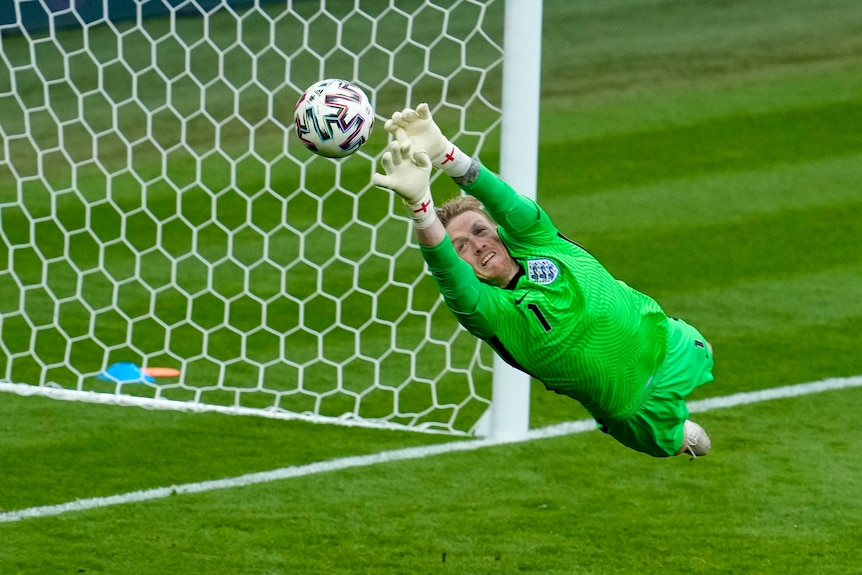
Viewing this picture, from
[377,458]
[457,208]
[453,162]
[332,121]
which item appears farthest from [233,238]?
[332,121]

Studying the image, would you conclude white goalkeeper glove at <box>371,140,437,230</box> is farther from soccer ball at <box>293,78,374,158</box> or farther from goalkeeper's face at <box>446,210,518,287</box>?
goalkeeper's face at <box>446,210,518,287</box>

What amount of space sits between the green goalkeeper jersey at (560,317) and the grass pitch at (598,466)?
0.87m

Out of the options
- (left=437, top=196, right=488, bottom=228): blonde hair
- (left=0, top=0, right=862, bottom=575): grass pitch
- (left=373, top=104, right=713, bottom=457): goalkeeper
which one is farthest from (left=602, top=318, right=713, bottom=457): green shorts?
(left=437, top=196, right=488, bottom=228): blonde hair

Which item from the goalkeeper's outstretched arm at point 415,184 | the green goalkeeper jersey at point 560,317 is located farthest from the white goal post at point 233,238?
the goalkeeper's outstretched arm at point 415,184

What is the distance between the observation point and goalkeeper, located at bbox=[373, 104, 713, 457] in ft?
15.6

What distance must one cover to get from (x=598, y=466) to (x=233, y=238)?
3479 millimetres

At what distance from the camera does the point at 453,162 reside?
4.84 m

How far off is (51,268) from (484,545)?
3.99m

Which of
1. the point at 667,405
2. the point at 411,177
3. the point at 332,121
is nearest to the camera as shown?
the point at 411,177

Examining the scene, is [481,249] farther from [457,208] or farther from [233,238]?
[233,238]

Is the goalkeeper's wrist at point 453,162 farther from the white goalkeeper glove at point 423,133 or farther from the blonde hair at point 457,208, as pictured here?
the blonde hair at point 457,208

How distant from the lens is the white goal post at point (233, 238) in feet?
22.9

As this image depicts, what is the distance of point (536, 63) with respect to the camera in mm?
6016

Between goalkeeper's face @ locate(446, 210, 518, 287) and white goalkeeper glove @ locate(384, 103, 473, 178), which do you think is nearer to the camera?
white goalkeeper glove @ locate(384, 103, 473, 178)
